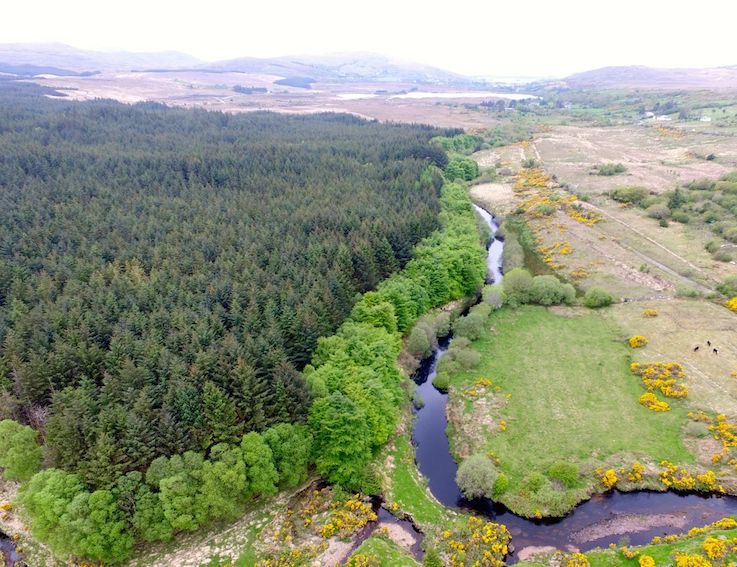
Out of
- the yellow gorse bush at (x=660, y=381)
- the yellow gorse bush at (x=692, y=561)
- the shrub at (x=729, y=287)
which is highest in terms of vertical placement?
the shrub at (x=729, y=287)

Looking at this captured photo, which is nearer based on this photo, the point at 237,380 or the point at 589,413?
the point at 237,380

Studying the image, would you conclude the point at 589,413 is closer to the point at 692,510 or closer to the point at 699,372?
the point at 692,510

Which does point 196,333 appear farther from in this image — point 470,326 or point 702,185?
point 702,185

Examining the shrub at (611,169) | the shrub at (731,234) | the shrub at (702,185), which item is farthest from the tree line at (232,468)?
the shrub at (611,169)

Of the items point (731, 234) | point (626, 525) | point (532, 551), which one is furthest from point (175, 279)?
point (731, 234)

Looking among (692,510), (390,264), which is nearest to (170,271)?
(390,264)

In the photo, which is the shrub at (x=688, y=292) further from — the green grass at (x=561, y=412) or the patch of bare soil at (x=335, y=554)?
the patch of bare soil at (x=335, y=554)
